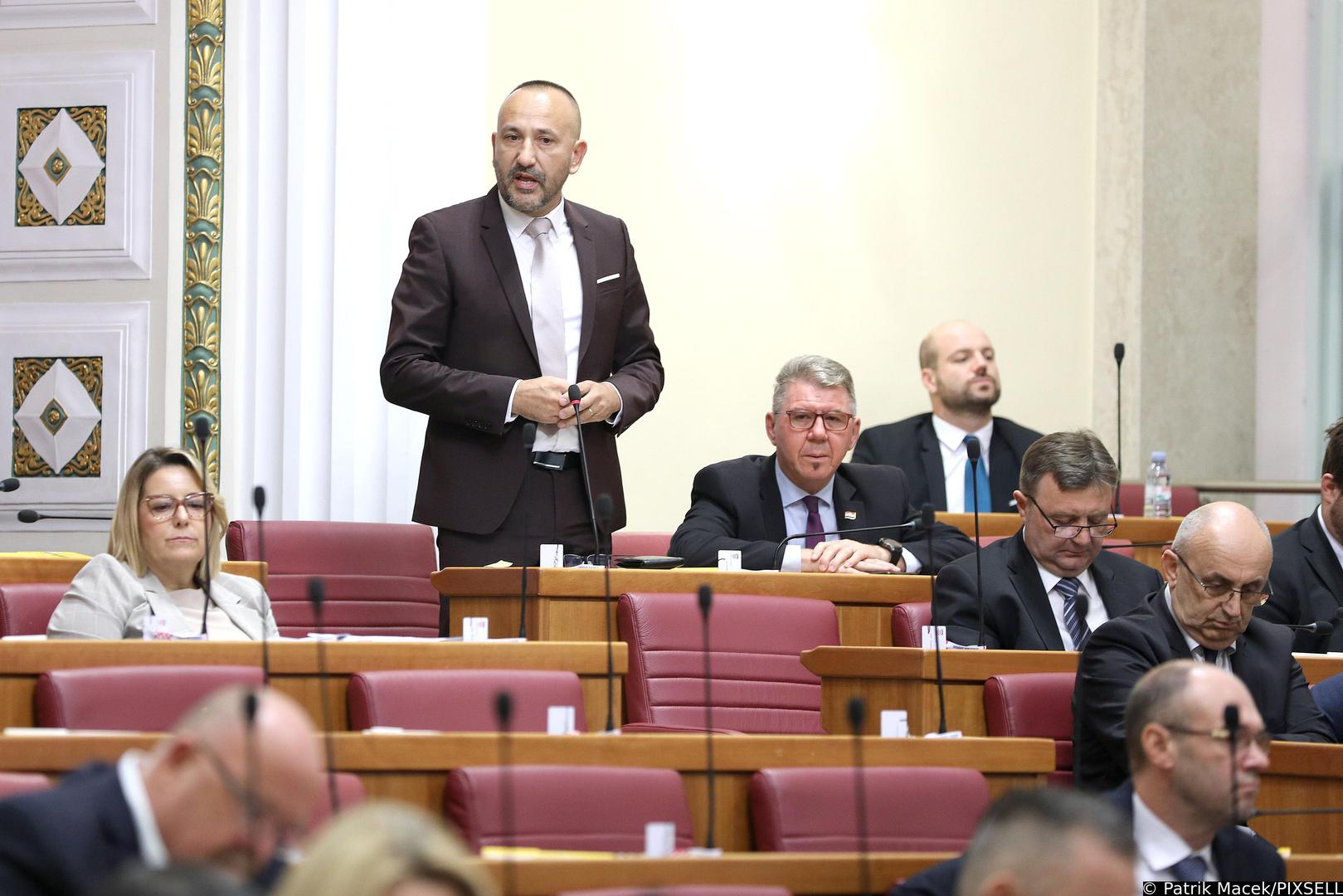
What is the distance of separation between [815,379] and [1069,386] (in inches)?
87.0

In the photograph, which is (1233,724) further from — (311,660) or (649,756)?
(311,660)

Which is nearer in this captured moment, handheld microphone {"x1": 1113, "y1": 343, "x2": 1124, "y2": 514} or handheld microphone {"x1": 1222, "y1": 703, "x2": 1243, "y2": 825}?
handheld microphone {"x1": 1222, "y1": 703, "x2": 1243, "y2": 825}

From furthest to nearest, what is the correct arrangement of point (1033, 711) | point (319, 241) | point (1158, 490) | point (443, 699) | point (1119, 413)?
point (1158, 490) < point (1119, 413) < point (319, 241) < point (1033, 711) < point (443, 699)

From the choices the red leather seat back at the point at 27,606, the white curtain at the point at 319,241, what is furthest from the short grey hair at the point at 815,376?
the red leather seat back at the point at 27,606

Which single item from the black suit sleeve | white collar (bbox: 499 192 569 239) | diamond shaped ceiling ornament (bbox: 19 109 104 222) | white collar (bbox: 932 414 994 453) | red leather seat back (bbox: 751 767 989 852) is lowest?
red leather seat back (bbox: 751 767 989 852)

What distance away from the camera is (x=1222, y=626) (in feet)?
9.96

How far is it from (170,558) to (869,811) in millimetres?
1459

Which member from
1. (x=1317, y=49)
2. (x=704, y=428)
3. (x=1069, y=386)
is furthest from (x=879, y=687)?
(x=1317, y=49)

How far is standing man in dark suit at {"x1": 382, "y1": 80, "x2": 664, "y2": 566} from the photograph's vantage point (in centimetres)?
369

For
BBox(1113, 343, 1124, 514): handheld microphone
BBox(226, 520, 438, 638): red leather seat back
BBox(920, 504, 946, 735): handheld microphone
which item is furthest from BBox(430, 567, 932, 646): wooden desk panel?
BBox(1113, 343, 1124, 514): handheld microphone

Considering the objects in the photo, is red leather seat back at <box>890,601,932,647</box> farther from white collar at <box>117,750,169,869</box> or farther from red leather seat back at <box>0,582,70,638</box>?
white collar at <box>117,750,169,869</box>

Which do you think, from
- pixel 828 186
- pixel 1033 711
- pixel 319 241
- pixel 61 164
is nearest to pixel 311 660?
pixel 1033 711

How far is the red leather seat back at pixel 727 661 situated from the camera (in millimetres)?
3252

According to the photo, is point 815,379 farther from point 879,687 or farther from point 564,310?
point 879,687
